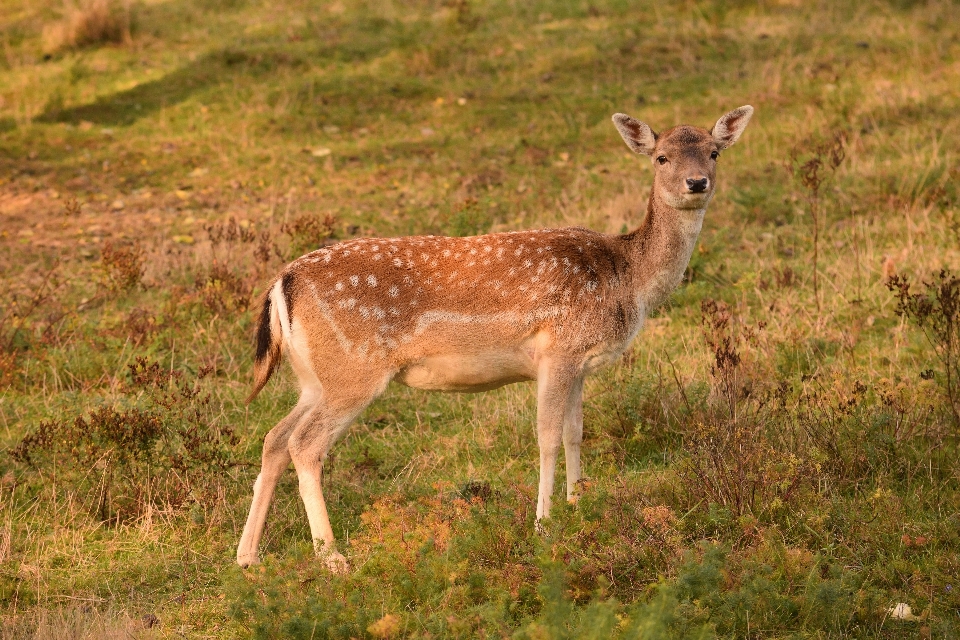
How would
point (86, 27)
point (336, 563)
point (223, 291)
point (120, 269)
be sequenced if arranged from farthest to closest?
point (86, 27) < point (120, 269) < point (223, 291) < point (336, 563)

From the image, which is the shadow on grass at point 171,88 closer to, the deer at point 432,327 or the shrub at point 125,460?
the shrub at point 125,460

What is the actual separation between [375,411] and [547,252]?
2122 mm

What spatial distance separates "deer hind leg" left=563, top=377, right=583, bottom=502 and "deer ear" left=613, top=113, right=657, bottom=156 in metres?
1.48

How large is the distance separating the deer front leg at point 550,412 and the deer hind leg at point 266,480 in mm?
1246

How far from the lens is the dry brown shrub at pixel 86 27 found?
15.1 m

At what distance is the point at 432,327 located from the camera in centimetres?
585

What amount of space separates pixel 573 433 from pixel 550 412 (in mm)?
462

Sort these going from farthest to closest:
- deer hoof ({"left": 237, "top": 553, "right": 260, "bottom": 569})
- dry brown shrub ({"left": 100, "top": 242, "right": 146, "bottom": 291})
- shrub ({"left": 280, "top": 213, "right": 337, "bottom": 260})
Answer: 1. shrub ({"left": 280, "top": 213, "right": 337, "bottom": 260})
2. dry brown shrub ({"left": 100, "top": 242, "right": 146, "bottom": 291})
3. deer hoof ({"left": 237, "top": 553, "right": 260, "bottom": 569})

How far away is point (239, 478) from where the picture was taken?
6.62m

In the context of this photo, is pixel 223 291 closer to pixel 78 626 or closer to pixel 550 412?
pixel 550 412

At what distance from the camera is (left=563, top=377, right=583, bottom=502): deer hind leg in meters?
6.29

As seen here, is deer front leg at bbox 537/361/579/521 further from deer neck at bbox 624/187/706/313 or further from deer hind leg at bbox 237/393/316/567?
deer hind leg at bbox 237/393/316/567

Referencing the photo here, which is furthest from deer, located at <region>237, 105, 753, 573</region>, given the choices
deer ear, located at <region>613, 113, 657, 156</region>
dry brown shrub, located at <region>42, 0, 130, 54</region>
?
dry brown shrub, located at <region>42, 0, 130, 54</region>

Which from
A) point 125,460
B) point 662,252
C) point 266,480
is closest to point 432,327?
point 266,480
